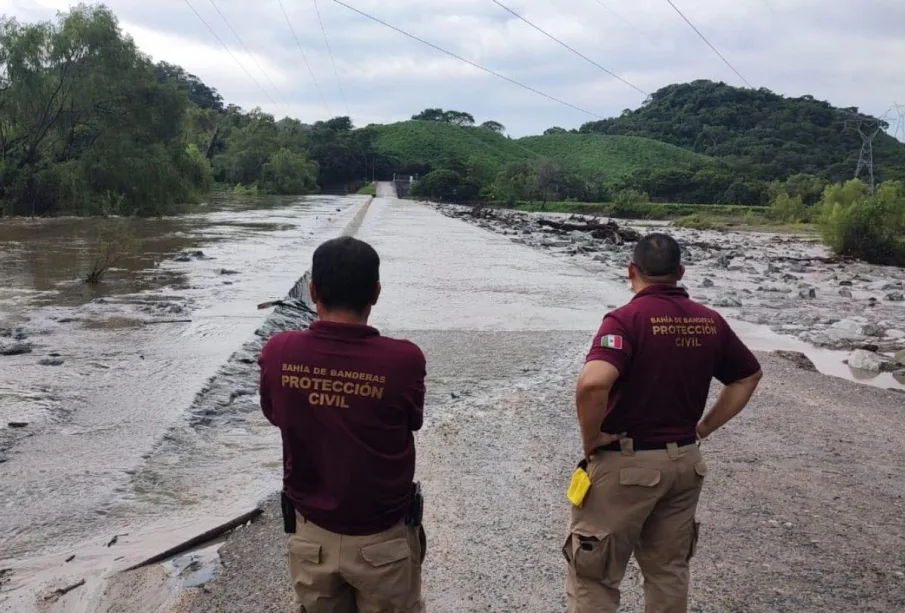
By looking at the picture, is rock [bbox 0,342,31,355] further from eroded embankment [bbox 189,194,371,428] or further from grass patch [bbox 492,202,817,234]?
grass patch [bbox 492,202,817,234]

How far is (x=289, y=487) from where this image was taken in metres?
2.53

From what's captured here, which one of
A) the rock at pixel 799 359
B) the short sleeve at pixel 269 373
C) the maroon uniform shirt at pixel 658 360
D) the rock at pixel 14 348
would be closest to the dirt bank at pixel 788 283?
the rock at pixel 799 359

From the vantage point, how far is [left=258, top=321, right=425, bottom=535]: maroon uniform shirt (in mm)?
2342

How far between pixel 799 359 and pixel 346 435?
9.60 metres

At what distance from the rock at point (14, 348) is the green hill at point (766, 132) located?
76.9 m

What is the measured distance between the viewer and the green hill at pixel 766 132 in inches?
3706

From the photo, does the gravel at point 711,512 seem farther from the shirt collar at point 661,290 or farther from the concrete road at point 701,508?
the shirt collar at point 661,290

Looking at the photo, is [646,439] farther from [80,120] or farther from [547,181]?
[547,181]

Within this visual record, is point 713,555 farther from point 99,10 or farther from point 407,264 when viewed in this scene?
point 99,10

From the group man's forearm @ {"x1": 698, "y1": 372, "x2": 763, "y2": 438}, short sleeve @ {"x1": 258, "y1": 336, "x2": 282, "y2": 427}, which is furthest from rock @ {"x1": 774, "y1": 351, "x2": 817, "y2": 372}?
short sleeve @ {"x1": 258, "y1": 336, "x2": 282, "y2": 427}

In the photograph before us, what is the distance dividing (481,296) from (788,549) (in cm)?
1248

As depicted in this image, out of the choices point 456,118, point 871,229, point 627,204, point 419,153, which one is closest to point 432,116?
point 456,118

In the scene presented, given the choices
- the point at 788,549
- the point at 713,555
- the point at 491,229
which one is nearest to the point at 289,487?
the point at 713,555

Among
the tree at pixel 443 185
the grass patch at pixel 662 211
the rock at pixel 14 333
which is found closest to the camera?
the rock at pixel 14 333
